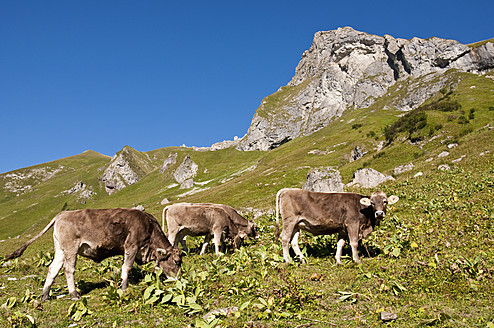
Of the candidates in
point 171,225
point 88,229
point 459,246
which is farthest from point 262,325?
point 171,225

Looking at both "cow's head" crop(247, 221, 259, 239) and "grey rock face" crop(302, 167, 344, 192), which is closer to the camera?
"cow's head" crop(247, 221, 259, 239)

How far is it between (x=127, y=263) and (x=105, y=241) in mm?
1185

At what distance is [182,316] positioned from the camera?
28.6 ft

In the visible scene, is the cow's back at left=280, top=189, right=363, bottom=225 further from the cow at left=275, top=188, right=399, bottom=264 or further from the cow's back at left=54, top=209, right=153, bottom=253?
the cow's back at left=54, top=209, right=153, bottom=253

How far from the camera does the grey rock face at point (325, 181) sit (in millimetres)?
49391

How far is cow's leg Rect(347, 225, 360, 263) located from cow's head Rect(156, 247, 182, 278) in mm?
7161

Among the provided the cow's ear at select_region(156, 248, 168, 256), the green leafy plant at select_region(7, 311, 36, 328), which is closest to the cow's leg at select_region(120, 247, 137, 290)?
the cow's ear at select_region(156, 248, 168, 256)

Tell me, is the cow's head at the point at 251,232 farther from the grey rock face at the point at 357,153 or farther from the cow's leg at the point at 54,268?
the grey rock face at the point at 357,153

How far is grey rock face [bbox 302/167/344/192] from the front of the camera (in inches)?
1945

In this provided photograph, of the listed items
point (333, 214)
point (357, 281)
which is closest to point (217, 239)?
point (333, 214)

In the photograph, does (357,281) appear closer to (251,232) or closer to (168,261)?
(168,261)

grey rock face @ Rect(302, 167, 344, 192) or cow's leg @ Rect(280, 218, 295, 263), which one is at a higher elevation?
cow's leg @ Rect(280, 218, 295, 263)

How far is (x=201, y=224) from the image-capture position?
17531 mm

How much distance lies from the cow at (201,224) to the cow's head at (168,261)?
170 inches
